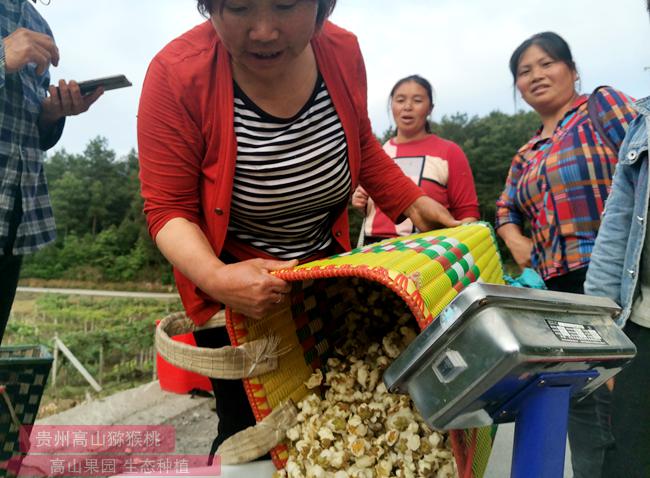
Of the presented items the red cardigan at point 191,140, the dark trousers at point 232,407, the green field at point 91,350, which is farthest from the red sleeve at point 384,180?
the green field at point 91,350

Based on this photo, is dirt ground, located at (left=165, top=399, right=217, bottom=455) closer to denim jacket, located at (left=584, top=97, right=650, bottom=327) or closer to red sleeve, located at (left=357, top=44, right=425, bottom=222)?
red sleeve, located at (left=357, top=44, right=425, bottom=222)

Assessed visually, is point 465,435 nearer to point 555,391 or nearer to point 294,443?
point 555,391

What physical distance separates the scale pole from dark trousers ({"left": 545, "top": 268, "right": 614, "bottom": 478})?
1.27m

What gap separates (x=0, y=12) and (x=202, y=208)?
1.09 meters

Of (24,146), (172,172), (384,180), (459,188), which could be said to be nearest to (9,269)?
(24,146)

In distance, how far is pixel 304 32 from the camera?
960mm

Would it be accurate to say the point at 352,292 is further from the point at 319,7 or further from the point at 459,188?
the point at 459,188

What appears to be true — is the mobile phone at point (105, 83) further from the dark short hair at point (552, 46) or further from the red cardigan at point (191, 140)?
the dark short hair at point (552, 46)

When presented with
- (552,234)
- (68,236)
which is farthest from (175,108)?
(68,236)

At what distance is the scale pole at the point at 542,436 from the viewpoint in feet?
1.99

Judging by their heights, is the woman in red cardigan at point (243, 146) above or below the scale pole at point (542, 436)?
above

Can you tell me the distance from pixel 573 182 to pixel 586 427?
2.80ft

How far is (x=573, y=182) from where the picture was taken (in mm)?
1744

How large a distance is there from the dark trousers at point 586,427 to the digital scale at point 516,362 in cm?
122
